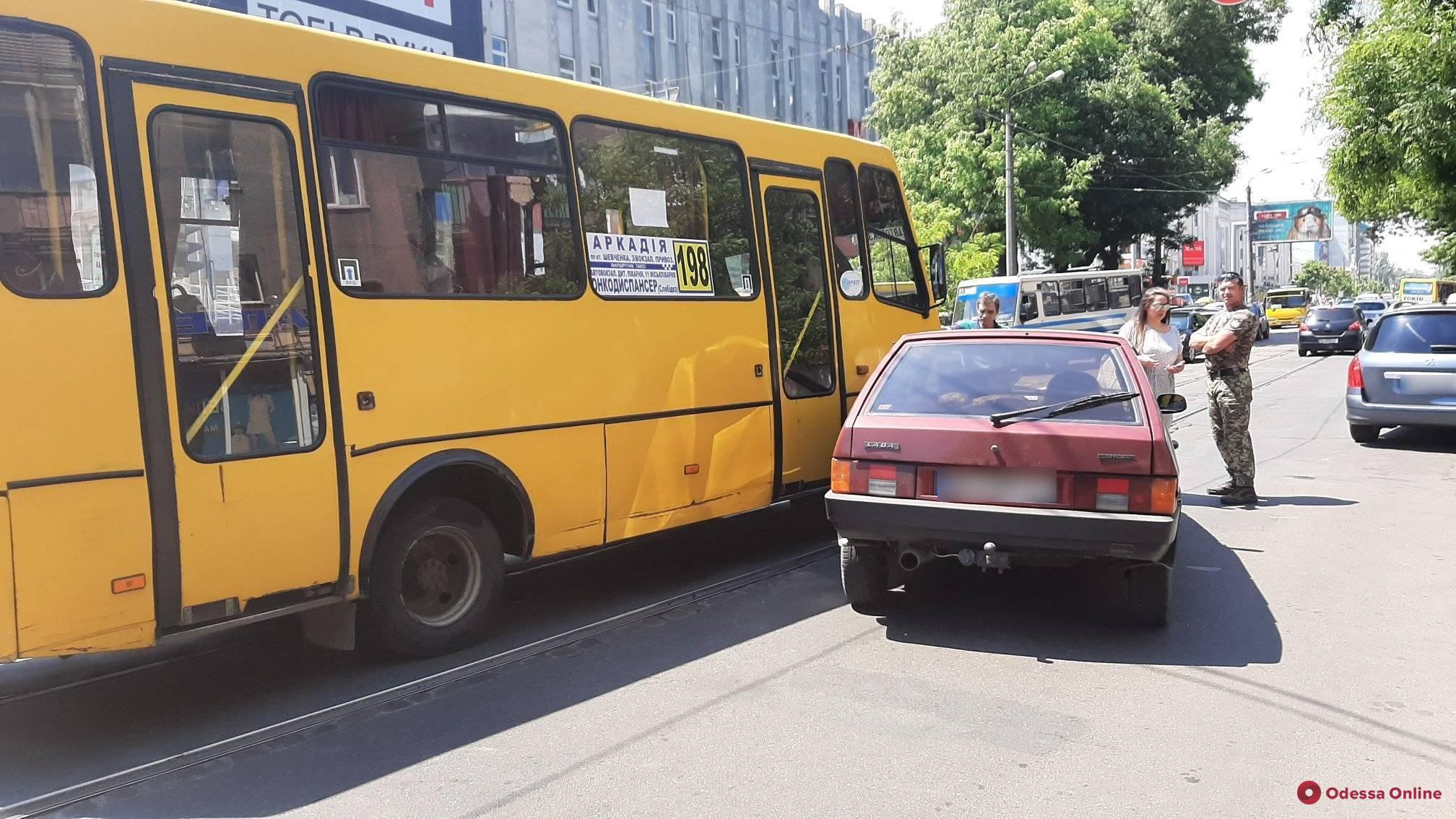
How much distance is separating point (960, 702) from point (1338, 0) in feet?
67.9

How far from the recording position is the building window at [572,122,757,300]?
21.8ft

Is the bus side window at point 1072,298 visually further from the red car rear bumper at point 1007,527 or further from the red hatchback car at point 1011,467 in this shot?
the red car rear bumper at point 1007,527

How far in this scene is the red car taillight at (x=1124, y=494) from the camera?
17.4 feet

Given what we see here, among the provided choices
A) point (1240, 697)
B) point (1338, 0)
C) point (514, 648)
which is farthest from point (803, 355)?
point (1338, 0)

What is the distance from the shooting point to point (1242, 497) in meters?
9.46

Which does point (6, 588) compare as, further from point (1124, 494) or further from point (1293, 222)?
point (1293, 222)

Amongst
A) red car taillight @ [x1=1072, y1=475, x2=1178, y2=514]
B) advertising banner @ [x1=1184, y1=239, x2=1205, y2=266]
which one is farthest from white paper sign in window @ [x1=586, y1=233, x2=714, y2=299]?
advertising banner @ [x1=1184, y1=239, x2=1205, y2=266]

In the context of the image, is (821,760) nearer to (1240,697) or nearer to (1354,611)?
(1240,697)

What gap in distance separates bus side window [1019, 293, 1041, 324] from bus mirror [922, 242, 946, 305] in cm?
1934

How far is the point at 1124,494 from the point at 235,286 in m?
4.06

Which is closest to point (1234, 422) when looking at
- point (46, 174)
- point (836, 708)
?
point (836, 708)

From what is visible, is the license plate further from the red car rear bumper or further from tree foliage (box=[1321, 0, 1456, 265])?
tree foliage (box=[1321, 0, 1456, 265])

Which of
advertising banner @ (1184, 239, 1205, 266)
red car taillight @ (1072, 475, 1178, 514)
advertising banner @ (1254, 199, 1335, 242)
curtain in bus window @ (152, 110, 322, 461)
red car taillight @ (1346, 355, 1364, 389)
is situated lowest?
red car taillight @ (1346, 355, 1364, 389)

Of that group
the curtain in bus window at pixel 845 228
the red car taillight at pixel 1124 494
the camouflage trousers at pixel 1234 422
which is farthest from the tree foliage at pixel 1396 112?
the red car taillight at pixel 1124 494
